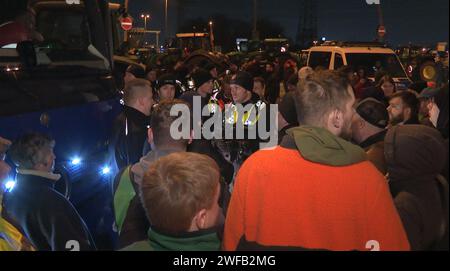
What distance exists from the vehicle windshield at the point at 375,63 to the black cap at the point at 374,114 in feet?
28.4

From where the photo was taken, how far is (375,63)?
13.0 metres

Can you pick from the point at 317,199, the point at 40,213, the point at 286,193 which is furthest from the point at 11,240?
the point at 317,199

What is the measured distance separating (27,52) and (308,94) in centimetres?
246

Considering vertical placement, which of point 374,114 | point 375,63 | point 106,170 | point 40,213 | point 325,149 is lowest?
point 375,63

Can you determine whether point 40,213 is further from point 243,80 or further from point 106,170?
point 243,80

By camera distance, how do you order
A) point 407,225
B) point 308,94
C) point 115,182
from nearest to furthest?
point 308,94 < point 407,225 < point 115,182

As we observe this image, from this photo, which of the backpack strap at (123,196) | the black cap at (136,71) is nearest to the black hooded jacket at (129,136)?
the backpack strap at (123,196)

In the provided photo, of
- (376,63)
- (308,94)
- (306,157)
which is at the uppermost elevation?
(308,94)

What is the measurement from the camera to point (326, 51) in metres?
13.7

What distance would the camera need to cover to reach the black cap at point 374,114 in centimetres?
418

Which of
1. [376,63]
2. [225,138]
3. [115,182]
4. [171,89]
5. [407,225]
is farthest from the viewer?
[376,63]

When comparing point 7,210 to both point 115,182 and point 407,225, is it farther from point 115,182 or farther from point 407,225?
point 407,225

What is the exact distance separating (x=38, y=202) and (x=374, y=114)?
2.52 metres
